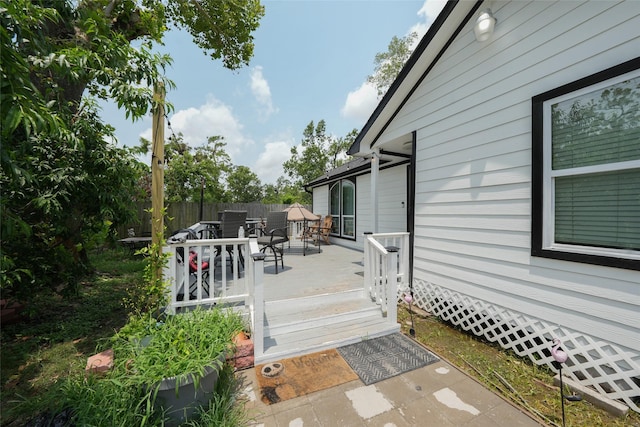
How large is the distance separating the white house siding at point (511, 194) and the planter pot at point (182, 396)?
299 cm

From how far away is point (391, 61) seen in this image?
1666 centimetres

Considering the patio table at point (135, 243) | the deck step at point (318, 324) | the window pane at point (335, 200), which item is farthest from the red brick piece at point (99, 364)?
the window pane at point (335, 200)

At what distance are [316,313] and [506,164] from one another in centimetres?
287

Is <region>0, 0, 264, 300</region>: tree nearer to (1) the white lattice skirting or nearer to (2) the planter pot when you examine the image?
(2) the planter pot

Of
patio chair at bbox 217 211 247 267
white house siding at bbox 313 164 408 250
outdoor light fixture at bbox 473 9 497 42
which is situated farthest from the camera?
white house siding at bbox 313 164 408 250

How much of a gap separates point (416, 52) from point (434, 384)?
4239 millimetres

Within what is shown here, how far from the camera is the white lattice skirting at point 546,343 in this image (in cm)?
191

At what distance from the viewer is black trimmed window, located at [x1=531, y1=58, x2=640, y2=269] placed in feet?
6.40

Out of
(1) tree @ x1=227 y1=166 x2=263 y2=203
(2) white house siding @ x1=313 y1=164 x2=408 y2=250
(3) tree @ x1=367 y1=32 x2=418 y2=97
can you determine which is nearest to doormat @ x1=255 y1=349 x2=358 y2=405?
(2) white house siding @ x1=313 y1=164 x2=408 y2=250

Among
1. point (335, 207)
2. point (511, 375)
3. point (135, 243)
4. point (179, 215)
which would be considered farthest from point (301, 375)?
point (179, 215)

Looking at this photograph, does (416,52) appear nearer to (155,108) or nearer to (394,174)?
(394,174)

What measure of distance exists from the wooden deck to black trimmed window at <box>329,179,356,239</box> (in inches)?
140

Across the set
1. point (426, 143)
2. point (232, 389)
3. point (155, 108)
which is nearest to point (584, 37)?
point (426, 143)

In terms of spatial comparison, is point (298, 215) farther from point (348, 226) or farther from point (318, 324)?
point (318, 324)
